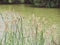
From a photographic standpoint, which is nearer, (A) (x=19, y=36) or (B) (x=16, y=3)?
(A) (x=19, y=36)

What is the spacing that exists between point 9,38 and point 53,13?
2780 millimetres

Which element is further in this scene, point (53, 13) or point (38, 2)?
point (38, 2)

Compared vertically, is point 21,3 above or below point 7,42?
below

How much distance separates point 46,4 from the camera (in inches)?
189

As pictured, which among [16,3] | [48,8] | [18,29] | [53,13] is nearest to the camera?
[18,29]

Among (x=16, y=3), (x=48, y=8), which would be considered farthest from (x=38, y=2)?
(x=16, y=3)

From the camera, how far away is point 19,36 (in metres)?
1.42

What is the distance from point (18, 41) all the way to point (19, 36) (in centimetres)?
4

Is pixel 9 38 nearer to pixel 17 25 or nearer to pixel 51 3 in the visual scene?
pixel 17 25

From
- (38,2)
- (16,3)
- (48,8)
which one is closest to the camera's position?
(48,8)

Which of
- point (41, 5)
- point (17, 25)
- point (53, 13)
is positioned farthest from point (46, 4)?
point (17, 25)

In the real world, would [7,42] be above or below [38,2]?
above

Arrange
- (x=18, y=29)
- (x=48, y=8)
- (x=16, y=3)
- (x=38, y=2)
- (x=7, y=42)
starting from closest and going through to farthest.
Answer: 1. (x=7, y=42)
2. (x=18, y=29)
3. (x=48, y=8)
4. (x=38, y=2)
5. (x=16, y=3)

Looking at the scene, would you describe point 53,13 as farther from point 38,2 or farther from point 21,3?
point 21,3
